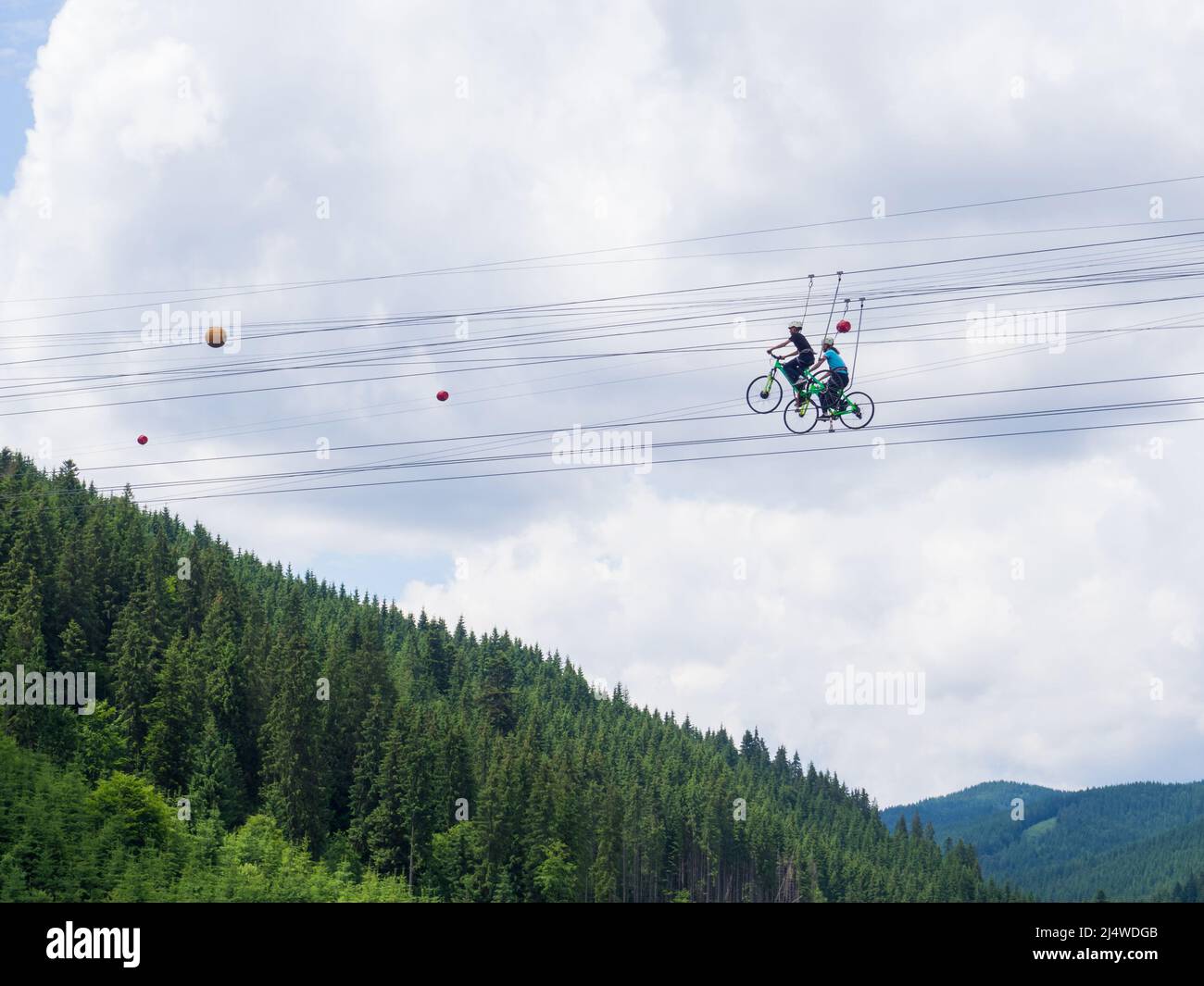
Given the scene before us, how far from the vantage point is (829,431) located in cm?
Result: 4519

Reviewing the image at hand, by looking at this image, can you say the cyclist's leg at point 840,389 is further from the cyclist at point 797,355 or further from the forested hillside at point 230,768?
the forested hillside at point 230,768

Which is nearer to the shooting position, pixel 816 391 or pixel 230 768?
pixel 816 391

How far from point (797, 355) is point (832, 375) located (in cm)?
132

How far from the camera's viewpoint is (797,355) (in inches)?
1735

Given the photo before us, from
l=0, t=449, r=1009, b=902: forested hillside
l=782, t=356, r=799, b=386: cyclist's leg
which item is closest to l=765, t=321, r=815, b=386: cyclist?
l=782, t=356, r=799, b=386: cyclist's leg

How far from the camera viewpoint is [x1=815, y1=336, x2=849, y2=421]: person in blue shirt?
4366 cm

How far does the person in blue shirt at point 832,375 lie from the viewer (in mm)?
43656

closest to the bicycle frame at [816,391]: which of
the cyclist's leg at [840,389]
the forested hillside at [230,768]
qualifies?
the cyclist's leg at [840,389]

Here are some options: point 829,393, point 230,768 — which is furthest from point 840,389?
point 230,768

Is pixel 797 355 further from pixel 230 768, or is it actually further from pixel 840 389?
pixel 230 768
